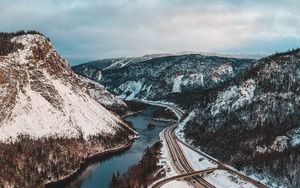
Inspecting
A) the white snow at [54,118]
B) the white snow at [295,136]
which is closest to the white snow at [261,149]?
the white snow at [295,136]

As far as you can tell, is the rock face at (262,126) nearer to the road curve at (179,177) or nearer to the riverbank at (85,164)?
the road curve at (179,177)

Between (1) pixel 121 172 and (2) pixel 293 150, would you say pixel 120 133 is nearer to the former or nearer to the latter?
(1) pixel 121 172

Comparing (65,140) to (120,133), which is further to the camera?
(120,133)

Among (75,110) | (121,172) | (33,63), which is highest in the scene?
(33,63)

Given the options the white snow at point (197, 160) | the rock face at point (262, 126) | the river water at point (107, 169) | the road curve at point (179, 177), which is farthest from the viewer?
the white snow at point (197, 160)

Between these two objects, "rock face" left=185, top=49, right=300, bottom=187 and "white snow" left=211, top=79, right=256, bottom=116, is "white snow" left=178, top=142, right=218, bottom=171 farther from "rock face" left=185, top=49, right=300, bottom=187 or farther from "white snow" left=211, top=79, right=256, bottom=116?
"white snow" left=211, top=79, right=256, bottom=116

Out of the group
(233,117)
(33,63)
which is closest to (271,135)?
(233,117)

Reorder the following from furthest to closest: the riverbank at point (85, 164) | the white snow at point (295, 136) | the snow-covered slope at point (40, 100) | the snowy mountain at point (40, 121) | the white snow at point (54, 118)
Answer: the snow-covered slope at point (40, 100) → the white snow at point (54, 118) → the white snow at point (295, 136) → the snowy mountain at point (40, 121) → the riverbank at point (85, 164)

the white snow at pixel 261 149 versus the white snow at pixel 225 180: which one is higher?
the white snow at pixel 261 149
